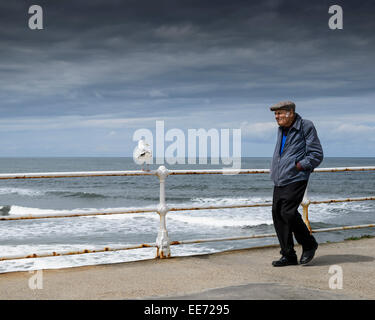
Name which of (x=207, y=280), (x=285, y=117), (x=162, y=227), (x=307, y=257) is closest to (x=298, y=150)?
(x=285, y=117)

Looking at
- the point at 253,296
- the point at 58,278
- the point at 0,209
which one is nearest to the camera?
the point at 253,296

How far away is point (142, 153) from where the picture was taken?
5.09 m

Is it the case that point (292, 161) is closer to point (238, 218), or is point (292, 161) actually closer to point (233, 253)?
point (233, 253)

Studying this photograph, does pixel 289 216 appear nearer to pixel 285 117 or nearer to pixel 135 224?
pixel 285 117

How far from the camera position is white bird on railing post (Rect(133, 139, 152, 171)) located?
16.7 ft

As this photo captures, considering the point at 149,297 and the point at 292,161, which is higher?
the point at 292,161

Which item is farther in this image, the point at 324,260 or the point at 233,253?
the point at 233,253

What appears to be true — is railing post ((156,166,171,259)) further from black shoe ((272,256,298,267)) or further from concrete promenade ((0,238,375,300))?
black shoe ((272,256,298,267))

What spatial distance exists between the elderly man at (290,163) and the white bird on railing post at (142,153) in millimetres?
1411

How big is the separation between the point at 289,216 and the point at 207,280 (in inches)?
45.8

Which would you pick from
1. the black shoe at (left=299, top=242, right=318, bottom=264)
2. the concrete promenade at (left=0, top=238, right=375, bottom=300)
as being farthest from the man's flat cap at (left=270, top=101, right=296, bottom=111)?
the concrete promenade at (left=0, top=238, right=375, bottom=300)
